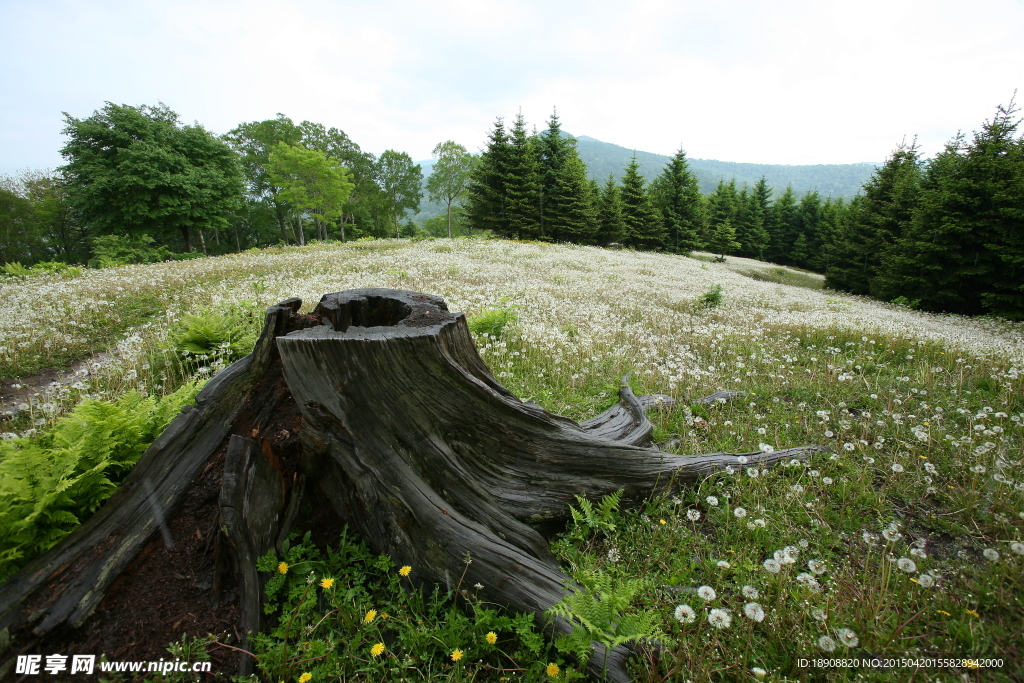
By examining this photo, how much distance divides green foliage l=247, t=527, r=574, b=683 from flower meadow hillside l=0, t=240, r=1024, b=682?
26 mm

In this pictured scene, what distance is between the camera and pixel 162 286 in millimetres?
12172

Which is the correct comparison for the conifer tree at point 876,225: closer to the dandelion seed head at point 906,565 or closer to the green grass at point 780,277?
the green grass at point 780,277

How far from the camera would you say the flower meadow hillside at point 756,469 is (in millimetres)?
2203

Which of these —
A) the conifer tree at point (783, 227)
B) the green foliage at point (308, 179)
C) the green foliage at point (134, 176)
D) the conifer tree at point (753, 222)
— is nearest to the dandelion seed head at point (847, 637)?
the green foliage at point (134, 176)

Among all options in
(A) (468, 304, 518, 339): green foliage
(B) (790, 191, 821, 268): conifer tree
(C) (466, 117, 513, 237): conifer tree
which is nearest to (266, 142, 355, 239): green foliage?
(C) (466, 117, 513, 237): conifer tree

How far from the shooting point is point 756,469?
3.71m

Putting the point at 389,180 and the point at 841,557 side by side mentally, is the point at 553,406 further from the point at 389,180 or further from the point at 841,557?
the point at 389,180

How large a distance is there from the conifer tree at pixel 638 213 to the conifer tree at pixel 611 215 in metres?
1.37

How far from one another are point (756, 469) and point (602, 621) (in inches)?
91.7

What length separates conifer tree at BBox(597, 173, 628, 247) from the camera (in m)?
40.8

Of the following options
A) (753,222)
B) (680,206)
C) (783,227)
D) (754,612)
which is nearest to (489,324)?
(754,612)

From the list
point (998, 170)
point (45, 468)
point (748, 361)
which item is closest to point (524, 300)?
point (748, 361)

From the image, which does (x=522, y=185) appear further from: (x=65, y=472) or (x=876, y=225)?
(x=65, y=472)

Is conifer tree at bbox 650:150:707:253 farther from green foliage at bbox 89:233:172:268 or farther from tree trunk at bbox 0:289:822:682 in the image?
tree trunk at bbox 0:289:822:682
